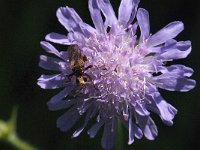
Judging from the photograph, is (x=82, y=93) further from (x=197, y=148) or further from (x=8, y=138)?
(x=197, y=148)

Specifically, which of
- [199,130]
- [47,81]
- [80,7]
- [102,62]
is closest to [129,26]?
[102,62]

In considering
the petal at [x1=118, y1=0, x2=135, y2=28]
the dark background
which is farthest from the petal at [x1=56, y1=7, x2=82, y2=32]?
the dark background

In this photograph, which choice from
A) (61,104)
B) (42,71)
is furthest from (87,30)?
(42,71)

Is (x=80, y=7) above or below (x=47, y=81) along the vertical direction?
above

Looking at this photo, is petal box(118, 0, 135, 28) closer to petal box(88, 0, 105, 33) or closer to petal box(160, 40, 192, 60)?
petal box(88, 0, 105, 33)

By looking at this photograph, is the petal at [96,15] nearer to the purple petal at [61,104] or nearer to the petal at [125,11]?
the petal at [125,11]
